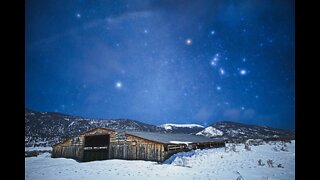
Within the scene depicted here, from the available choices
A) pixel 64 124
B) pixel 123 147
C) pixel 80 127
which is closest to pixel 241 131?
pixel 80 127

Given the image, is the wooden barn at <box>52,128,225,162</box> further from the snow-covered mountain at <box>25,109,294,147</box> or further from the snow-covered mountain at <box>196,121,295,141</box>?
the snow-covered mountain at <box>25,109,294,147</box>

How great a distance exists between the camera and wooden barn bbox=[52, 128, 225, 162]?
1000 inches

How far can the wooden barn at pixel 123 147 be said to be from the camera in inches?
1000

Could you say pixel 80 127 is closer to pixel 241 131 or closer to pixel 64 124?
pixel 64 124

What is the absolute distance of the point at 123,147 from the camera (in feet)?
90.0

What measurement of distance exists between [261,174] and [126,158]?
14720 mm

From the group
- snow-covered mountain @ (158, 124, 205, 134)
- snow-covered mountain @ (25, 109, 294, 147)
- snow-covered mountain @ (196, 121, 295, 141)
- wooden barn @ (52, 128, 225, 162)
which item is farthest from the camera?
snow-covered mountain @ (158, 124, 205, 134)

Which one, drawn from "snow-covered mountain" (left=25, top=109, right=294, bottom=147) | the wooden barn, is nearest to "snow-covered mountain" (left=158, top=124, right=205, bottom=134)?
"snow-covered mountain" (left=25, top=109, right=294, bottom=147)

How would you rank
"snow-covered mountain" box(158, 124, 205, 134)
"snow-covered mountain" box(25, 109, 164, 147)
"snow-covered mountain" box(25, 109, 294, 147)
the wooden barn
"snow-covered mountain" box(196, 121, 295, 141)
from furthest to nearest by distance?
"snow-covered mountain" box(158, 124, 205, 134), "snow-covered mountain" box(25, 109, 164, 147), "snow-covered mountain" box(25, 109, 294, 147), "snow-covered mountain" box(196, 121, 295, 141), the wooden barn

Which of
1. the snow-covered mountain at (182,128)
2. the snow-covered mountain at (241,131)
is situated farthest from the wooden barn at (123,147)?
the snow-covered mountain at (182,128)
